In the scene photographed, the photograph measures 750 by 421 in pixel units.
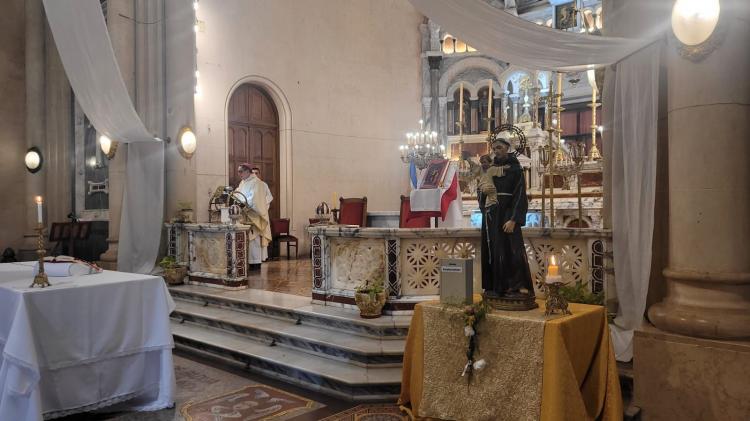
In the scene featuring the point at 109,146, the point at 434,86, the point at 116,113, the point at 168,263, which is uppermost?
the point at 434,86

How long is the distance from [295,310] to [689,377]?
12.4ft

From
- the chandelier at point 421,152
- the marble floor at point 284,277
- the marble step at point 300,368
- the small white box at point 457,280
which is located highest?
the chandelier at point 421,152

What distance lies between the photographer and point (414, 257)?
224 inches

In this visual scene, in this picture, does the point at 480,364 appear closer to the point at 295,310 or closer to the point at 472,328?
the point at 472,328

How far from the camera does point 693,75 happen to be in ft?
12.0

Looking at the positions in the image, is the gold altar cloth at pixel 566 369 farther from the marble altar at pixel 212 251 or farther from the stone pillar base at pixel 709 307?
the marble altar at pixel 212 251

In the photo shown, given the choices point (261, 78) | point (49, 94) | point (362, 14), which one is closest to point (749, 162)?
point (261, 78)

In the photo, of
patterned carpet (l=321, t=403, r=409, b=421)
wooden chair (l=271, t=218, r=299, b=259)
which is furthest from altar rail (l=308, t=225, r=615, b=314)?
wooden chair (l=271, t=218, r=299, b=259)

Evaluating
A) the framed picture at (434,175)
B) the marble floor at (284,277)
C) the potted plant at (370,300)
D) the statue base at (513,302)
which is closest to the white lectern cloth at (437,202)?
the framed picture at (434,175)

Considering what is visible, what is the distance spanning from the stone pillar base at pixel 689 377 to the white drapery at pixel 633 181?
0.43m

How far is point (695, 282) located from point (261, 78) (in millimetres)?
9447

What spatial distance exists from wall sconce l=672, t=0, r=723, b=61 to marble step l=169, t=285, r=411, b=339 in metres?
3.22

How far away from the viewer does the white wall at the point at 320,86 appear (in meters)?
10.5

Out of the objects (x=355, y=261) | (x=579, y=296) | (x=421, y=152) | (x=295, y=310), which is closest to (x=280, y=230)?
(x=421, y=152)
